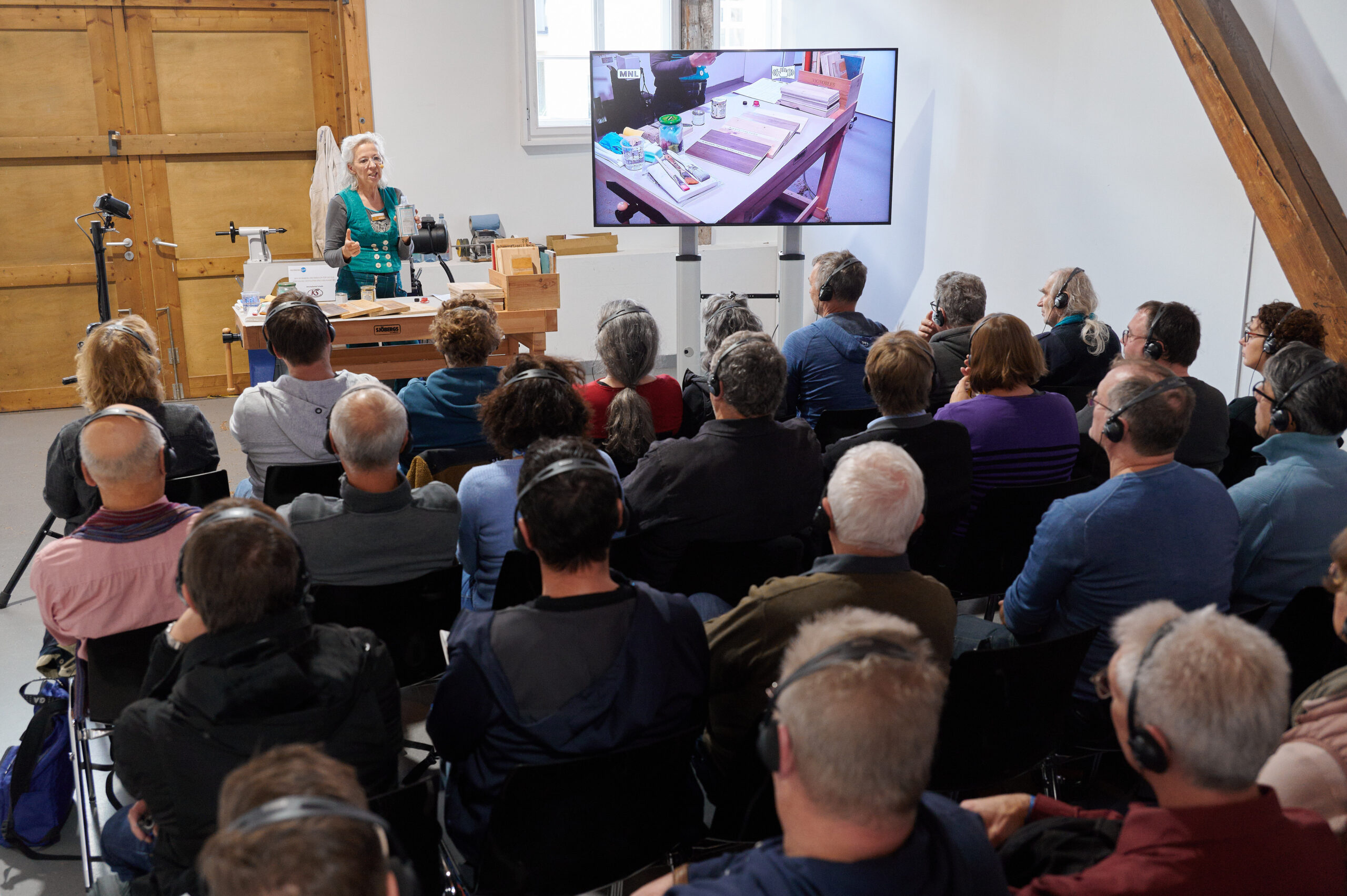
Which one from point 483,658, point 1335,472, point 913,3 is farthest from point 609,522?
point 913,3

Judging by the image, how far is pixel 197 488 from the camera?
296cm

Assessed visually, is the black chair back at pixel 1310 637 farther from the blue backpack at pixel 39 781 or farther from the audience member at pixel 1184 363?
the blue backpack at pixel 39 781

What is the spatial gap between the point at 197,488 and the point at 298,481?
27cm

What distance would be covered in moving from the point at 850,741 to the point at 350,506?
5.18 feet

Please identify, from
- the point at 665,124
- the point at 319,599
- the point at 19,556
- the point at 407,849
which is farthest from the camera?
the point at 665,124

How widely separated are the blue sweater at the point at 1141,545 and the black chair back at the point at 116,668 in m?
1.97

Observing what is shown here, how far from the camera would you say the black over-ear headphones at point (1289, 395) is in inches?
101

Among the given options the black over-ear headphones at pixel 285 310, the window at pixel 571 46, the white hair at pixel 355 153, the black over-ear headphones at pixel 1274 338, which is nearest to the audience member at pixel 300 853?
the black over-ear headphones at pixel 285 310

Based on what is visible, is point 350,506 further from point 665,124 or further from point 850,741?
point 665,124

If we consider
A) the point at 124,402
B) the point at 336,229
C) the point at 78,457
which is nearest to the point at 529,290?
the point at 336,229

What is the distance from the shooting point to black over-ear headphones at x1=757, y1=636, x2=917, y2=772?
118 centimetres

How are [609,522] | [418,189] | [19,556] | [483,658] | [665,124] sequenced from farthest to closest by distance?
[418,189] < [665,124] < [19,556] < [609,522] < [483,658]

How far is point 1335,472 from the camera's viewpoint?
2.46 metres

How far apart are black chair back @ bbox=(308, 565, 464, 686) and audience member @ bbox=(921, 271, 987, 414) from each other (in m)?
2.23
